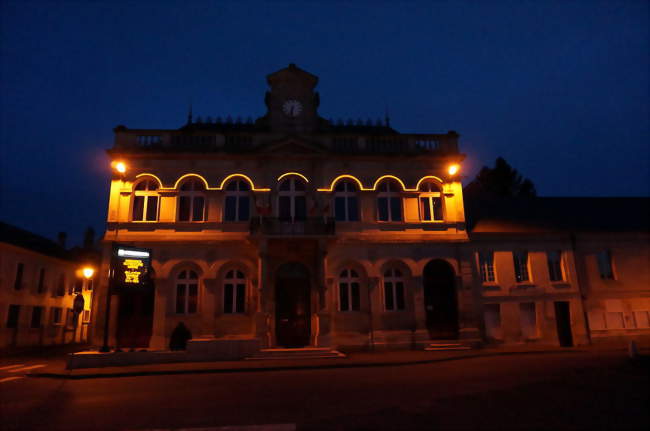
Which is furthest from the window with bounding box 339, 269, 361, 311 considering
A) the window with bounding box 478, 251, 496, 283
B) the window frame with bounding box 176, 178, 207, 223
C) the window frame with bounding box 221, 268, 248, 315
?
the window frame with bounding box 176, 178, 207, 223

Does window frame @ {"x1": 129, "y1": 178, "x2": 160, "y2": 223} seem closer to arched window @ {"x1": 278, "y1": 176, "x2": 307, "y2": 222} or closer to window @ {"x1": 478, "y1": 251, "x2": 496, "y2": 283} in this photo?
arched window @ {"x1": 278, "y1": 176, "x2": 307, "y2": 222}

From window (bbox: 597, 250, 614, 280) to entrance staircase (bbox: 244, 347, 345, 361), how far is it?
53.9ft

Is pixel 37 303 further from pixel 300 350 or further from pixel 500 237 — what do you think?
pixel 500 237

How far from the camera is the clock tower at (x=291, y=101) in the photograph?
23406 mm

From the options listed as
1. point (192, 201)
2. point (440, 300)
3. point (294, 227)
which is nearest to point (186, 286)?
point (192, 201)

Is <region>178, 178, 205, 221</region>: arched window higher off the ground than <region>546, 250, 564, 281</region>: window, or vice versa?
<region>178, 178, 205, 221</region>: arched window

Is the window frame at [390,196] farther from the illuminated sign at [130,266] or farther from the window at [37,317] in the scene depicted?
the window at [37,317]

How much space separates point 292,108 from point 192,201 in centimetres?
755

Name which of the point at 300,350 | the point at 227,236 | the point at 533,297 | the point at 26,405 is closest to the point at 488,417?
the point at 26,405

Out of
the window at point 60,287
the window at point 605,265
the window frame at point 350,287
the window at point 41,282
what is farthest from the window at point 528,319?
the window at point 60,287

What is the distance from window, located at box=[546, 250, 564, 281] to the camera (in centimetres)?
2339

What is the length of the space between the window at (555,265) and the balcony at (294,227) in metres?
12.7

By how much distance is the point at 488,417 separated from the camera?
24.9 ft

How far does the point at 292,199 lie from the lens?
2202 centimetres
